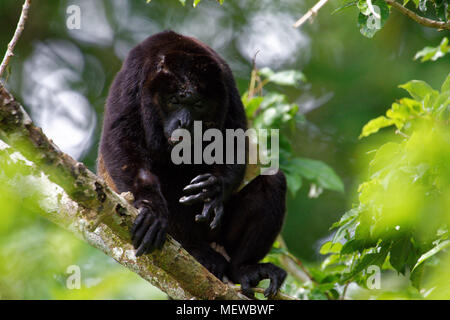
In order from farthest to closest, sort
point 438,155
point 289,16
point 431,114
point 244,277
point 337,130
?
point 289,16 → point 337,130 → point 244,277 → point 431,114 → point 438,155

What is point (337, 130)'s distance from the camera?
34.7 ft

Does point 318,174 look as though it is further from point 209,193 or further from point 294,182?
point 209,193

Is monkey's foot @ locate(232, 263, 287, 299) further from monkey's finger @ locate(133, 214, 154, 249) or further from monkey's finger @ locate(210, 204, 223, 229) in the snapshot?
monkey's finger @ locate(133, 214, 154, 249)

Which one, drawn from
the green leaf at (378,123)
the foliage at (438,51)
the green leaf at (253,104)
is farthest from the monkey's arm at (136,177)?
the foliage at (438,51)

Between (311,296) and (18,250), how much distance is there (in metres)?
2.52

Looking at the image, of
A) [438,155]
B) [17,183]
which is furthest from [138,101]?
[438,155]

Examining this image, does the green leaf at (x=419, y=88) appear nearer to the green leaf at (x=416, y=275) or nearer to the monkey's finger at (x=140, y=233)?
the green leaf at (x=416, y=275)

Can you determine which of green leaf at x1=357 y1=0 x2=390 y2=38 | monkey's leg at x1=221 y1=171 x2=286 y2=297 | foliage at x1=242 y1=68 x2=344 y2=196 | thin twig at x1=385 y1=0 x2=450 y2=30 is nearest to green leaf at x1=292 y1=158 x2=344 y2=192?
foliage at x1=242 y1=68 x2=344 y2=196

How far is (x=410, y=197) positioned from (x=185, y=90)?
6.42 ft

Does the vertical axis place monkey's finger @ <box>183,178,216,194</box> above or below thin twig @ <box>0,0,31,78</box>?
below

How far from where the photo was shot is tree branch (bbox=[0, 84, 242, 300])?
2557 millimetres

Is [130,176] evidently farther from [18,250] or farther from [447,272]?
[447,272]

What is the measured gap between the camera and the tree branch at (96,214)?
8.39ft
